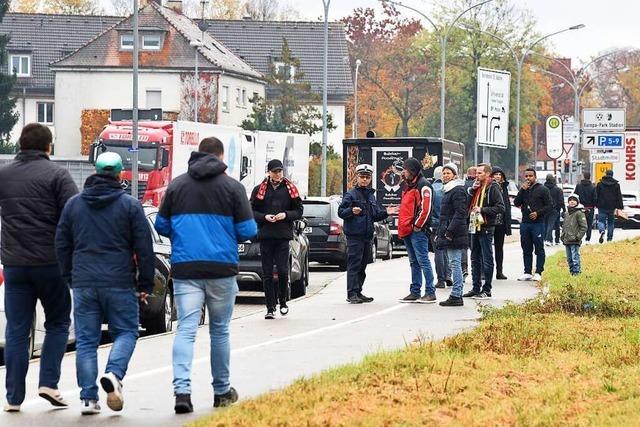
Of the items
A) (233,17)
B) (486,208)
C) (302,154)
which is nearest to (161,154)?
(302,154)

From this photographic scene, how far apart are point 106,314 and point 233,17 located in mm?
107860

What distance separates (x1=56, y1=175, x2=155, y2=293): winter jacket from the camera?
396 inches

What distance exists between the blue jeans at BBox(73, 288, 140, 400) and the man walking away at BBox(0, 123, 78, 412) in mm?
258

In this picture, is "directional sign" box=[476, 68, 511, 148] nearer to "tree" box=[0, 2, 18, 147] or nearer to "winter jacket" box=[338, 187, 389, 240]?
"winter jacket" box=[338, 187, 389, 240]

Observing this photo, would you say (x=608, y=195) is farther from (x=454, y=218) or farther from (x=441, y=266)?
(x=454, y=218)

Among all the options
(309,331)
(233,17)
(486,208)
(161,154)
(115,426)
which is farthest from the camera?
(233,17)

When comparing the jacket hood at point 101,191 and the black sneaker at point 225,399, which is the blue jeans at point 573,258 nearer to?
the black sneaker at point 225,399

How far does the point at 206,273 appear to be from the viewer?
10234mm

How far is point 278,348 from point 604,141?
106 feet

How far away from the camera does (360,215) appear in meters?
19.8

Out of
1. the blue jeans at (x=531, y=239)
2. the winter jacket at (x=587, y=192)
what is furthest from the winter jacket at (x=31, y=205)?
the winter jacket at (x=587, y=192)

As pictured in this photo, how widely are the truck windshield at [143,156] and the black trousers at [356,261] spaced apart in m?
26.9

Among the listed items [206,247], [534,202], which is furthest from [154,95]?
[206,247]

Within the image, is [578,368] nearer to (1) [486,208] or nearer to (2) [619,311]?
(2) [619,311]
